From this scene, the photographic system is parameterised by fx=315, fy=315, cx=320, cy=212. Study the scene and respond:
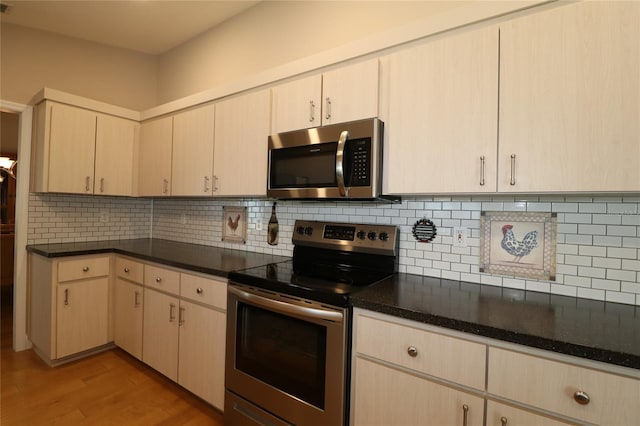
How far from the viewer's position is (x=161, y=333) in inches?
87.1

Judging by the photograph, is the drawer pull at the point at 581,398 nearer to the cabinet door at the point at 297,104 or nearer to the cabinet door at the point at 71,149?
the cabinet door at the point at 297,104

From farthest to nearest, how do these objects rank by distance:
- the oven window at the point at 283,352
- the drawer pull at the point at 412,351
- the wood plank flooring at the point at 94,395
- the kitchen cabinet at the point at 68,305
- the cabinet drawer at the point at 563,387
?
the kitchen cabinet at the point at 68,305 → the wood plank flooring at the point at 94,395 → the oven window at the point at 283,352 → the drawer pull at the point at 412,351 → the cabinet drawer at the point at 563,387

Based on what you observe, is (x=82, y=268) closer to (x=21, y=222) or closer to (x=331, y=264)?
(x=21, y=222)

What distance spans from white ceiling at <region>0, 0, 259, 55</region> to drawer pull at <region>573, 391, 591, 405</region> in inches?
123

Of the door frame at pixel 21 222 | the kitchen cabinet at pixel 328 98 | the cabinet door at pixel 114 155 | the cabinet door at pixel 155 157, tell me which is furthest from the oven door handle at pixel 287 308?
the door frame at pixel 21 222

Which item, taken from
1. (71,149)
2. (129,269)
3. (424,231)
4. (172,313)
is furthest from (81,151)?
(424,231)

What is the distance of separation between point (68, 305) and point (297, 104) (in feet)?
7.64

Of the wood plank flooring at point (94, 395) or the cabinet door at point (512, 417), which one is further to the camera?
the wood plank flooring at point (94, 395)

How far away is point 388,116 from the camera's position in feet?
5.17

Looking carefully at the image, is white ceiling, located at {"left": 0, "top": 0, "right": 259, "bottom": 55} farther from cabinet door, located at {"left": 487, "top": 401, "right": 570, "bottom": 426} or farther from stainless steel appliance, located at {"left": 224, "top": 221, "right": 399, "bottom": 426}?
cabinet door, located at {"left": 487, "top": 401, "right": 570, "bottom": 426}

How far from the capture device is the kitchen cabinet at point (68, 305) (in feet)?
7.82

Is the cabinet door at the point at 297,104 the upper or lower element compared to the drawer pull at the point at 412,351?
upper

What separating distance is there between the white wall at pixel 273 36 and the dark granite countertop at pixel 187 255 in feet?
5.02

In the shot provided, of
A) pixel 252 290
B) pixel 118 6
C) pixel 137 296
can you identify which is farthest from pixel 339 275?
pixel 118 6
